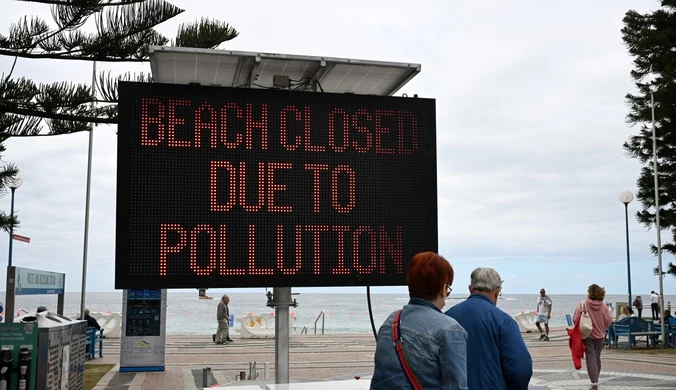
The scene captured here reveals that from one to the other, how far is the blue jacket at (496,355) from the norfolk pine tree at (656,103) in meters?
26.4

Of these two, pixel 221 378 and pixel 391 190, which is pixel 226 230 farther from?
pixel 221 378

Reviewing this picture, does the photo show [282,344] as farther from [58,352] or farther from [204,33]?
[204,33]

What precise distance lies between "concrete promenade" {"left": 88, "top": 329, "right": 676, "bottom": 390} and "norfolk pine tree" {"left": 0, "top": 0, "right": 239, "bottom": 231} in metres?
5.38

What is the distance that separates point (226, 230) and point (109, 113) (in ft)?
28.8

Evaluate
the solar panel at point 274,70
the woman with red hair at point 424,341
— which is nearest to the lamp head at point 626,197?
the solar panel at point 274,70

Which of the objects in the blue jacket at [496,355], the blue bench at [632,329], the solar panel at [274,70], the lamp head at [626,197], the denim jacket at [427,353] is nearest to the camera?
the denim jacket at [427,353]

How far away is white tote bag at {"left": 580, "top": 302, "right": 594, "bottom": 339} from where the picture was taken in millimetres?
11469

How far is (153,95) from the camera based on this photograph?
20.4ft

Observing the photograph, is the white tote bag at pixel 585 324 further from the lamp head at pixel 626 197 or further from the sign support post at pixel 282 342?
the lamp head at pixel 626 197

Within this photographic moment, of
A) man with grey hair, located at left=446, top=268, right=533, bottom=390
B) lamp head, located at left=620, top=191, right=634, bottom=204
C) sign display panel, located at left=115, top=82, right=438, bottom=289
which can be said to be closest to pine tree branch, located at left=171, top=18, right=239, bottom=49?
sign display panel, located at left=115, top=82, right=438, bottom=289

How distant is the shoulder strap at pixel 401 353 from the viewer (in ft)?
12.2

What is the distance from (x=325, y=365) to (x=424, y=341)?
1589 cm

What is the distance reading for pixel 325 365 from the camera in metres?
19.2

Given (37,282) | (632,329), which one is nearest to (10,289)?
(37,282)
